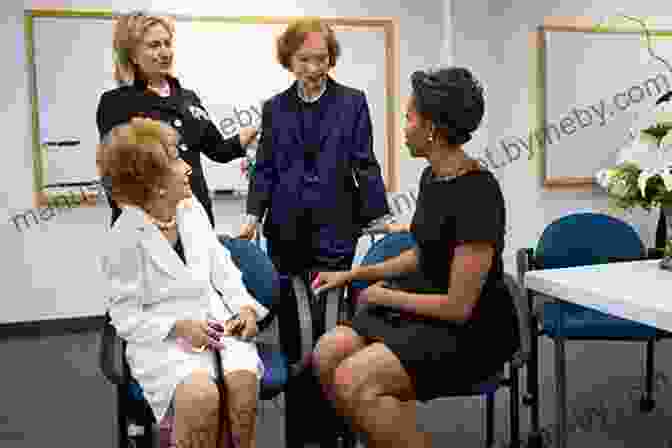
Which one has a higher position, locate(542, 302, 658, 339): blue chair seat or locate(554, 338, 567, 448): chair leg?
locate(542, 302, 658, 339): blue chair seat

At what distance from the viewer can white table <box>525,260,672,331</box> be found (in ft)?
5.23

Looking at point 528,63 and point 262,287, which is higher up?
point 528,63

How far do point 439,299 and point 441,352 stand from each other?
0.15 m

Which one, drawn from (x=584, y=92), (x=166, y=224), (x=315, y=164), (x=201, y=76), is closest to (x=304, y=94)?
(x=315, y=164)

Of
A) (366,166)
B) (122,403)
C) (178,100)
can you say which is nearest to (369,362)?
(122,403)

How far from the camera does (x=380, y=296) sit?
78.9 inches

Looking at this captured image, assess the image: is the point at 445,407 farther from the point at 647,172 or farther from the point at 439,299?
the point at 647,172

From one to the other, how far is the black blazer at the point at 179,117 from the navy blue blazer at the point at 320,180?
26cm

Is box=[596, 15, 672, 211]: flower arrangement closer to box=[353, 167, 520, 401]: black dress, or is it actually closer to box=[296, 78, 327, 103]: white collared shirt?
box=[353, 167, 520, 401]: black dress


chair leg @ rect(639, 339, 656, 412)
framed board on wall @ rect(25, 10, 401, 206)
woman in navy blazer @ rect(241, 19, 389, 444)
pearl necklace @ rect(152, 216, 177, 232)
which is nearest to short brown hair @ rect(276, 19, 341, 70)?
woman in navy blazer @ rect(241, 19, 389, 444)

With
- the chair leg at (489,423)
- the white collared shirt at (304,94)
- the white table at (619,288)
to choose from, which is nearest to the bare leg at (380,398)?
the white table at (619,288)

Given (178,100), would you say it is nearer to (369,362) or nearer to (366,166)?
(366,166)

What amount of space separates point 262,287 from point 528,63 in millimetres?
3770

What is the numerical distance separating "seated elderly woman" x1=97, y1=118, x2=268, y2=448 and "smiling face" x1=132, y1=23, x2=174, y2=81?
576 millimetres
